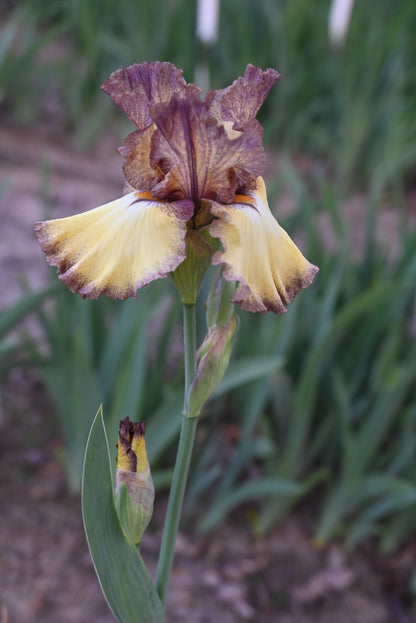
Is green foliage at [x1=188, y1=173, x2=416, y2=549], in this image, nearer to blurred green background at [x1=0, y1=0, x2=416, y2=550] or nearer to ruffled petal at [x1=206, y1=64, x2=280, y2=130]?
blurred green background at [x1=0, y1=0, x2=416, y2=550]

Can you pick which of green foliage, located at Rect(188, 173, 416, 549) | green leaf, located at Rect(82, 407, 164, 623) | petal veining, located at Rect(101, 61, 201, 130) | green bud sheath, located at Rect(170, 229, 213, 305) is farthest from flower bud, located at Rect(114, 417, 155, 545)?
green foliage, located at Rect(188, 173, 416, 549)

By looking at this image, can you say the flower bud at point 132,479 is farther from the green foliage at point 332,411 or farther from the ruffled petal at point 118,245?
the green foliage at point 332,411

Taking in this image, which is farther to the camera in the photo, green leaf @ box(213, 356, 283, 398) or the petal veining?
green leaf @ box(213, 356, 283, 398)

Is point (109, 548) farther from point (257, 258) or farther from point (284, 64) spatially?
point (284, 64)

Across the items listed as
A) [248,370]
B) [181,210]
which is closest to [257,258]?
[181,210]

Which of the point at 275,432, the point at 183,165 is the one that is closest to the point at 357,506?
the point at 275,432

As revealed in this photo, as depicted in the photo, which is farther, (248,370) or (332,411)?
(332,411)
